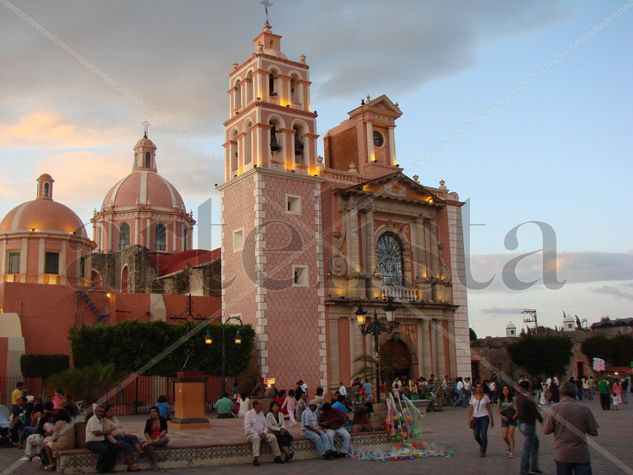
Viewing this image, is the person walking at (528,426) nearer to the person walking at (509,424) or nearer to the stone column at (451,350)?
the person walking at (509,424)

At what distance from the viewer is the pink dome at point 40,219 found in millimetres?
38000

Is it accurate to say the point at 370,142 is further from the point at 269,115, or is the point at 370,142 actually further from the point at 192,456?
the point at 192,456

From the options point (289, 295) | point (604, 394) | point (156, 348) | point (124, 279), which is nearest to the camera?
point (604, 394)

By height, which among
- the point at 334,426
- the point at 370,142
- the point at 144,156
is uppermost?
the point at 144,156

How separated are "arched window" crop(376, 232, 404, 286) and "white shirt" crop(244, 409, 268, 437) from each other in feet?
60.3

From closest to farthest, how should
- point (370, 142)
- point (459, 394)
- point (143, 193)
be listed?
point (459, 394) → point (370, 142) → point (143, 193)

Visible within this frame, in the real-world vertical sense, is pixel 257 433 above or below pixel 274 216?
below

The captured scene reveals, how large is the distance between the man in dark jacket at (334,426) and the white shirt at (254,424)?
128cm

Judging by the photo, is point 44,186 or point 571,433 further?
point 44,186

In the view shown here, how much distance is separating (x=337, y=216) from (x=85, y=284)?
15.9 metres

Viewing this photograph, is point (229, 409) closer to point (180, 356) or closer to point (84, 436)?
point (180, 356)

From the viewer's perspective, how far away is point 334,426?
44.5 ft

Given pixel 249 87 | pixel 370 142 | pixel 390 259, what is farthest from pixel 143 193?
pixel 390 259

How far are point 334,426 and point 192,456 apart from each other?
9.26 ft
